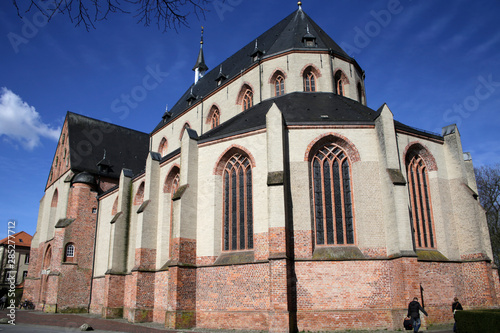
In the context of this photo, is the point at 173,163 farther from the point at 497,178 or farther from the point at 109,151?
the point at 497,178

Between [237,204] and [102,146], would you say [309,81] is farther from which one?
[102,146]

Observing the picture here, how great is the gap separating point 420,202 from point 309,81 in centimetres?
929

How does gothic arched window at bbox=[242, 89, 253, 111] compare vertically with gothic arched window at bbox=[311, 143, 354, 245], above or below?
above

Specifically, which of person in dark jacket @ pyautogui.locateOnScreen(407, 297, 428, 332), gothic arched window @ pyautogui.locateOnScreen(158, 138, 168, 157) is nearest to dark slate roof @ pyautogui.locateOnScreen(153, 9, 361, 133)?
gothic arched window @ pyautogui.locateOnScreen(158, 138, 168, 157)

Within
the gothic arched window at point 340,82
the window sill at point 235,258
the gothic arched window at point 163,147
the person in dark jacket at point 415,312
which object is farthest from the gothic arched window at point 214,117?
the person in dark jacket at point 415,312

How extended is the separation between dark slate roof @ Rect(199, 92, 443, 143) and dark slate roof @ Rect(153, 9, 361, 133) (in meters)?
3.42

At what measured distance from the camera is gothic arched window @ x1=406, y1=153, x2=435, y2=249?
15969 mm

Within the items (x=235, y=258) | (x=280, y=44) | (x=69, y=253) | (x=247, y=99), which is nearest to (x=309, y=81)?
(x=280, y=44)

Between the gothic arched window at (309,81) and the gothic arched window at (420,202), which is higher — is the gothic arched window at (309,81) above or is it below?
above

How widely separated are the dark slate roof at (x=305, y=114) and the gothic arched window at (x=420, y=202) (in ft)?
9.70

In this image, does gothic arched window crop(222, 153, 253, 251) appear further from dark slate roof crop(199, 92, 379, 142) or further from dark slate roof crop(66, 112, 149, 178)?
dark slate roof crop(66, 112, 149, 178)

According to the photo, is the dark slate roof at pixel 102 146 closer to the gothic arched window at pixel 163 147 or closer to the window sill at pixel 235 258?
the gothic arched window at pixel 163 147

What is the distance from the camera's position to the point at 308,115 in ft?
57.0

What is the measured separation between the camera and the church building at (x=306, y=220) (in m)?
14.1
